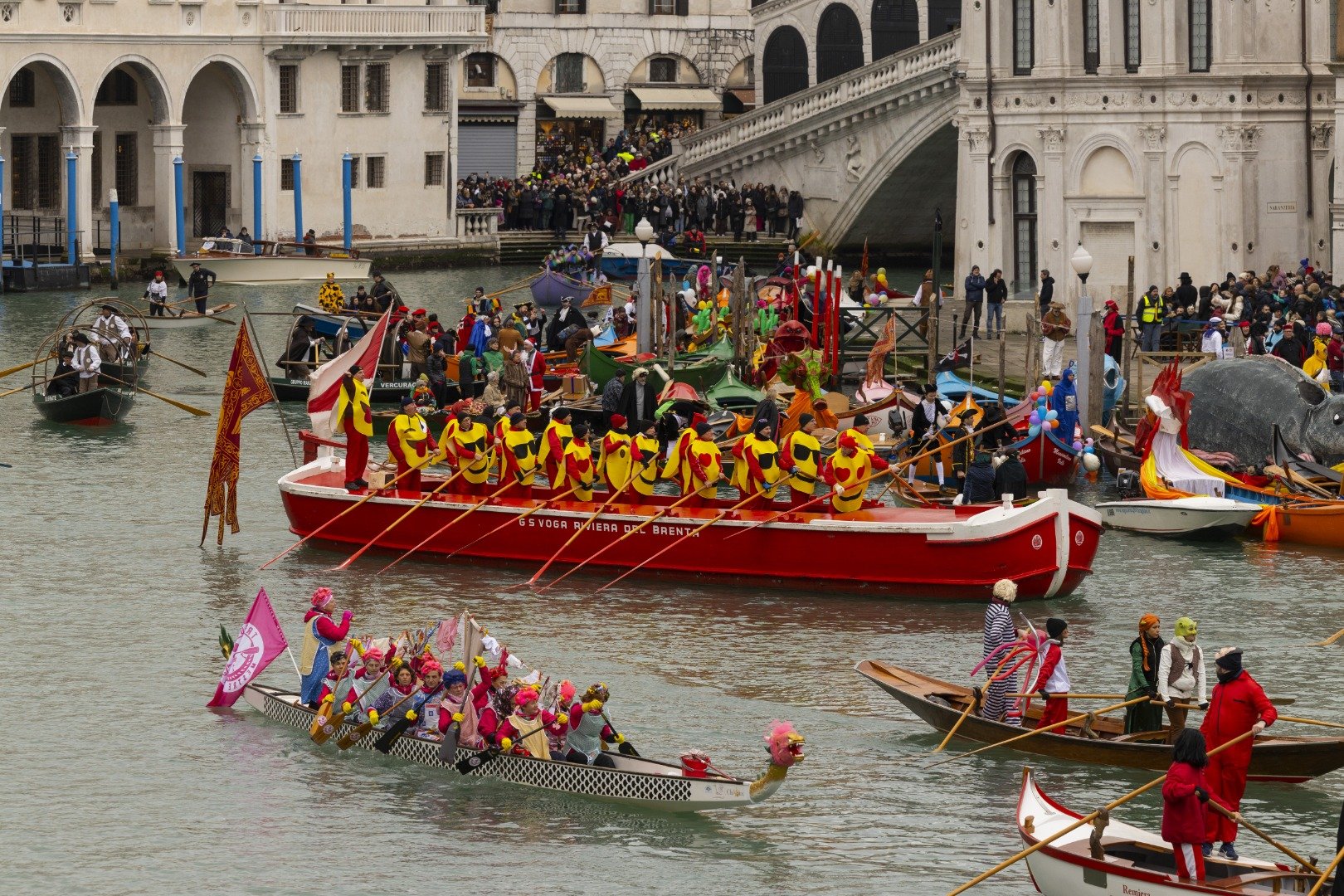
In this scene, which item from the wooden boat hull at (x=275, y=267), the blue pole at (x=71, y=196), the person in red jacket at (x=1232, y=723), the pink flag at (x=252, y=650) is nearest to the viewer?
the person in red jacket at (x=1232, y=723)

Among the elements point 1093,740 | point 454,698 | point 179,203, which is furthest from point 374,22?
point 1093,740

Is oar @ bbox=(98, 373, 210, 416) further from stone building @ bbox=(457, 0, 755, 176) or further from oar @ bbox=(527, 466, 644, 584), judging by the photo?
stone building @ bbox=(457, 0, 755, 176)

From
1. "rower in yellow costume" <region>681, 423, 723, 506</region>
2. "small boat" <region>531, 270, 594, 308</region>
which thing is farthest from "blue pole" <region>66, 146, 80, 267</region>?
"rower in yellow costume" <region>681, 423, 723, 506</region>

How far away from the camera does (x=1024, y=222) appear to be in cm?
4547

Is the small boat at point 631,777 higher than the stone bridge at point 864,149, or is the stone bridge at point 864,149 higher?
the stone bridge at point 864,149

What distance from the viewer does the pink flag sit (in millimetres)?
21906

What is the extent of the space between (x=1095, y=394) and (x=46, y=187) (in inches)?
1417

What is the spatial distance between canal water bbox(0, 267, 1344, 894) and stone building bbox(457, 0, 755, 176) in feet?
137

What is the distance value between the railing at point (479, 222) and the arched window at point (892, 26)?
41.3ft

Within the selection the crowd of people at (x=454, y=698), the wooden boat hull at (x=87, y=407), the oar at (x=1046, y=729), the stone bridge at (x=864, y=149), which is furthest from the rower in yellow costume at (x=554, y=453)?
the stone bridge at (x=864, y=149)

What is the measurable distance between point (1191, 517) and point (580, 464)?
7.11 m

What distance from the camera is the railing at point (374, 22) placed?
206ft

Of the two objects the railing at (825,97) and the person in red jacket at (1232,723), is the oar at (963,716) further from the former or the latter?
the railing at (825,97)

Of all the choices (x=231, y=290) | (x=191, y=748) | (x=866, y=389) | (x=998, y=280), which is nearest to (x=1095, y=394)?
(x=866, y=389)
